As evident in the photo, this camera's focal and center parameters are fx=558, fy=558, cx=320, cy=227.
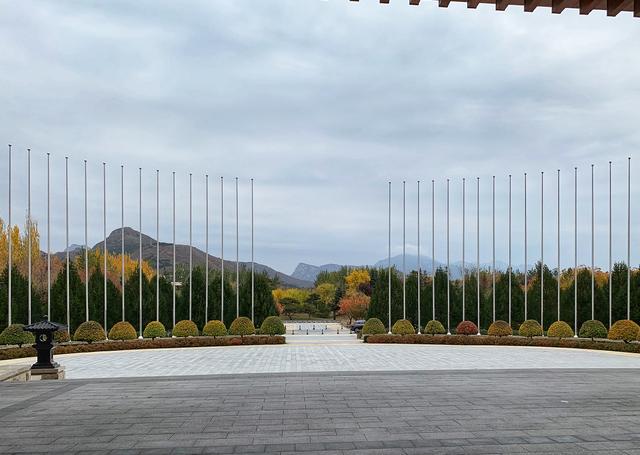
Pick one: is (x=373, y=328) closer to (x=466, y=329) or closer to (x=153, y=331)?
(x=466, y=329)

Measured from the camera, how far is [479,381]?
1466 cm

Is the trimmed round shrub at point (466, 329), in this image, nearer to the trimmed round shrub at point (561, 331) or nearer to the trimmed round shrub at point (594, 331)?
the trimmed round shrub at point (561, 331)

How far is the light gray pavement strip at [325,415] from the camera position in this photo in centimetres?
812

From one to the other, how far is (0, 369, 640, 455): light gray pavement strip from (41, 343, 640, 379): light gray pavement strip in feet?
10.6

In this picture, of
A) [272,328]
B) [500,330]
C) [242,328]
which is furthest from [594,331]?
[242,328]

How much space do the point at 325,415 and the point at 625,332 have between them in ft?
71.9

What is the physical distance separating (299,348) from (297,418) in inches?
693

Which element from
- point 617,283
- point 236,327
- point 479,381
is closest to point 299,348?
point 236,327

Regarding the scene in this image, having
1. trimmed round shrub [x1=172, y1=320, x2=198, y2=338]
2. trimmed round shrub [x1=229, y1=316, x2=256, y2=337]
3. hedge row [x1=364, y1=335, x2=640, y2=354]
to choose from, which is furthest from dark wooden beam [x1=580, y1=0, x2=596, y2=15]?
trimmed round shrub [x1=172, y1=320, x2=198, y2=338]

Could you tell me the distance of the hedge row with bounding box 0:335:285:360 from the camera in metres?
23.3

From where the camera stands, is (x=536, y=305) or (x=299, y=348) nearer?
(x=299, y=348)

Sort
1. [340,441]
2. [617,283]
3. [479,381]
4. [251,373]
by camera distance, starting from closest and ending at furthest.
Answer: [340,441] < [479,381] < [251,373] < [617,283]

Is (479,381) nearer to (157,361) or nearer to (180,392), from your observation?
(180,392)

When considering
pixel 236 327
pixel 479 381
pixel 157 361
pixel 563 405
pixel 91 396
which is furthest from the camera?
pixel 236 327
